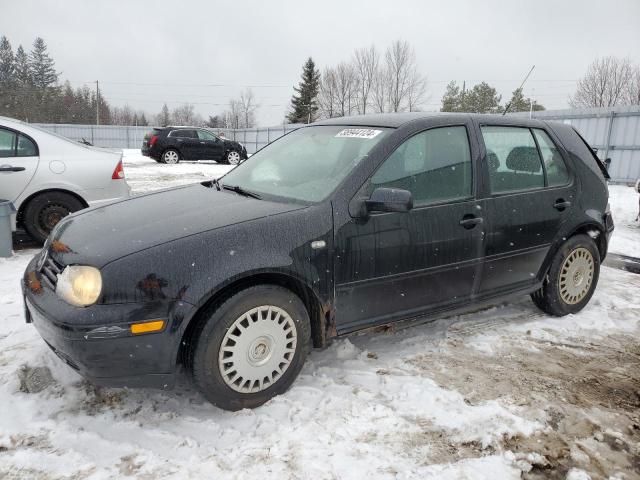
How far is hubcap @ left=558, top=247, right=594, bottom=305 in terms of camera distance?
13.9 feet

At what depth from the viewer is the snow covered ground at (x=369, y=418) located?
2312 mm

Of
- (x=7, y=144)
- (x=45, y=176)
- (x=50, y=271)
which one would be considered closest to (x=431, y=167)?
(x=50, y=271)

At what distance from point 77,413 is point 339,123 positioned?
2.58 metres

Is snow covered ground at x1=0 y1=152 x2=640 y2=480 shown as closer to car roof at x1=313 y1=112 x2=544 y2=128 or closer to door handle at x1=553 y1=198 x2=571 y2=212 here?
door handle at x1=553 y1=198 x2=571 y2=212

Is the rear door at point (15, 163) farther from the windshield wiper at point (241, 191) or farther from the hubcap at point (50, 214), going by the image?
the windshield wiper at point (241, 191)

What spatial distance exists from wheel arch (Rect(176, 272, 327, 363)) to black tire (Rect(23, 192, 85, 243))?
13.5 feet

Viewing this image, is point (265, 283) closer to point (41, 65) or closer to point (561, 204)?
point (561, 204)

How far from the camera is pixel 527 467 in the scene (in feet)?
7.67

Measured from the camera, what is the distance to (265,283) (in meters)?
2.72

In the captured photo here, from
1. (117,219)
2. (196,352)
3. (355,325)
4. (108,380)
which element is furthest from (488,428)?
(117,219)

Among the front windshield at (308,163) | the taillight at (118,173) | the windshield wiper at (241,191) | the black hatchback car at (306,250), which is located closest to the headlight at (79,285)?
the black hatchback car at (306,250)

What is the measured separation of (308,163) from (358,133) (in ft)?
1.32

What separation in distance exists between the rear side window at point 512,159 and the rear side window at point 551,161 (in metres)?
0.08

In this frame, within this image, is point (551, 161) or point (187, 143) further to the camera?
point (187, 143)
